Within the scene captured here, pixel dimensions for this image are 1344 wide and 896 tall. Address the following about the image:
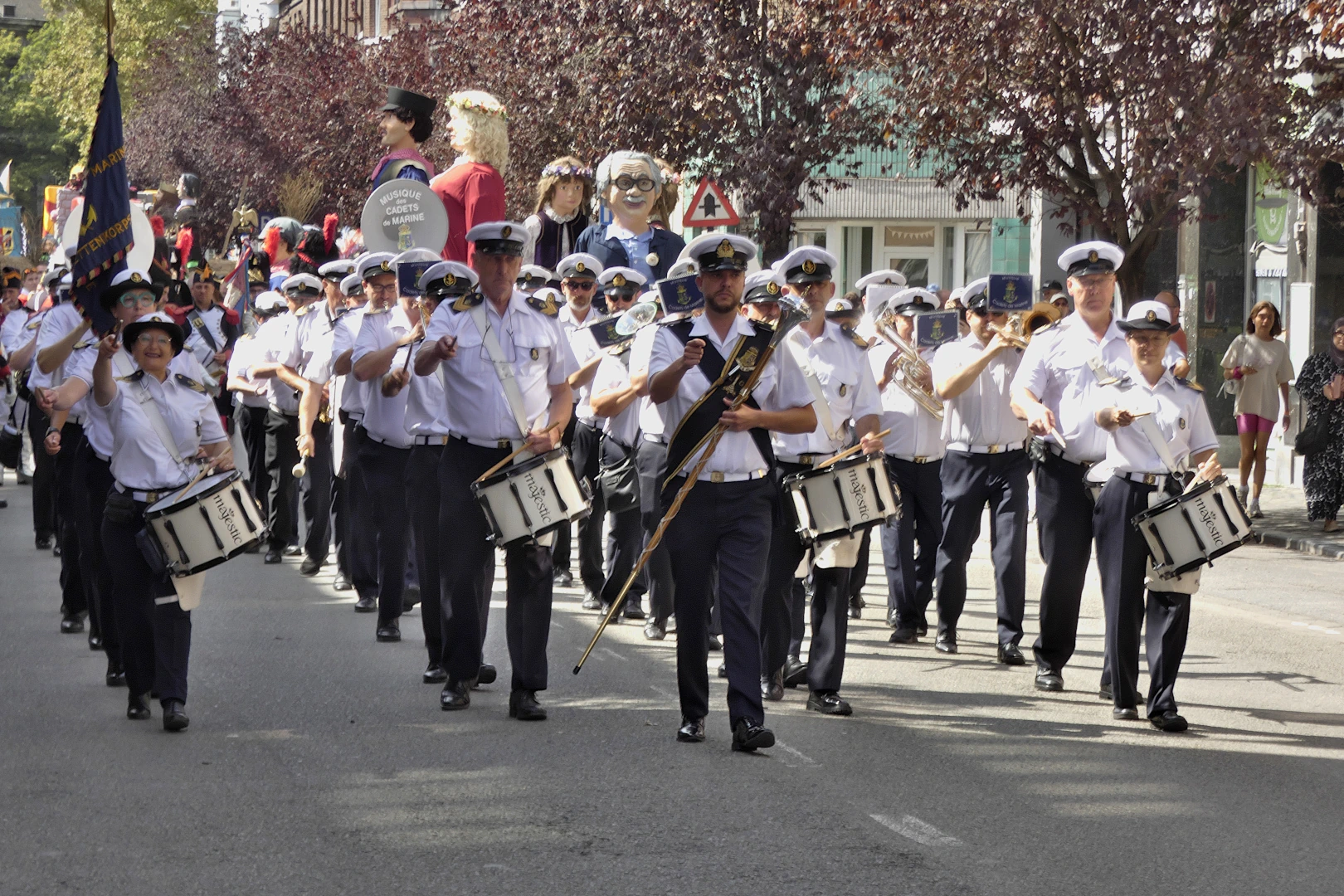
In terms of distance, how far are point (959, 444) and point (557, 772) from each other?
4295 millimetres

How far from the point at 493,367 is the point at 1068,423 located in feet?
8.96

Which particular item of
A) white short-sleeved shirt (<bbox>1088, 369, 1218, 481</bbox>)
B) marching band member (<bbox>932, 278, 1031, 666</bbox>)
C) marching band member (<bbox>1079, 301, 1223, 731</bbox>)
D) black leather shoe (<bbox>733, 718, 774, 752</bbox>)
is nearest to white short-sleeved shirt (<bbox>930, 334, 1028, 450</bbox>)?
marching band member (<bbox>932, 278, 1031, 666</bbox>)

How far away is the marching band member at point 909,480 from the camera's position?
1159 cm

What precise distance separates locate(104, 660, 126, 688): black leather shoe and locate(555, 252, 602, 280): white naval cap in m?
4.35

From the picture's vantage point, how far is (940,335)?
1111cm

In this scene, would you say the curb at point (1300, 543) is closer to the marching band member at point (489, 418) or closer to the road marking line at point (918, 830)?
the marching band member at point (489, 418)

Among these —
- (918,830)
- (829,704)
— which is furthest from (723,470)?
(918,830)

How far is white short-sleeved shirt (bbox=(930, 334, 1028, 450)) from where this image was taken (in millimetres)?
11188

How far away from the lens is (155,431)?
8.88 metres

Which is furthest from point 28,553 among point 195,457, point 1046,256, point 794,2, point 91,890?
point 1046,256

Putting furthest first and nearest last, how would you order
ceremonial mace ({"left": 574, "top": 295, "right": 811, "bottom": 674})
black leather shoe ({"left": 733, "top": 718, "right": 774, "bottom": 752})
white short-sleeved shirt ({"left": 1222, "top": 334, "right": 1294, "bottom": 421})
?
white short-sleeved shirt ({"left": 1222, "top": 334, "right": 1294, "bottom": 421})
ceremonial mace ({"left": 574, "top": 295, "right": 811, "bottom": 674})
black leather shoe ({"left": 733, "top": 718, "right": 774, "bottom": 752})

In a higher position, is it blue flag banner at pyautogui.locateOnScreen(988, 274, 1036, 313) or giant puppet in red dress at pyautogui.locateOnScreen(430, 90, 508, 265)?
giant puppet in red dress at pyautogui.locateOnScreen(430, 90, 508, 265)

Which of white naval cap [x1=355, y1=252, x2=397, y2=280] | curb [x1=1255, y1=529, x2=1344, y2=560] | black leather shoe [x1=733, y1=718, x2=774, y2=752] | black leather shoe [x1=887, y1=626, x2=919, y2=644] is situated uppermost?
white naval cap [x1=355, y1=252, x2=397, y2=280]

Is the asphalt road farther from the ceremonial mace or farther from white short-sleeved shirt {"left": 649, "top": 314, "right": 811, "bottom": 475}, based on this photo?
white short-sleeved shirt {"left": 649, "top": 314, "right": 811, "bottom": 475}
